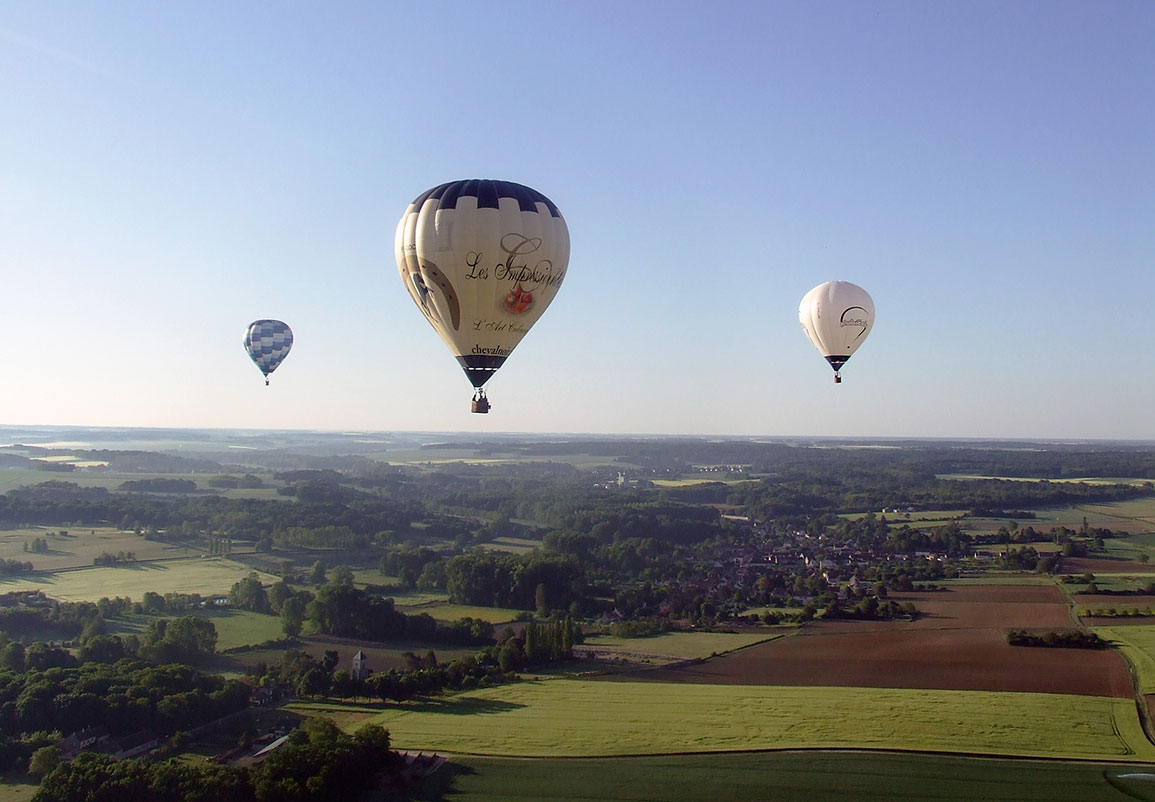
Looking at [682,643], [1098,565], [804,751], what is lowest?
[682,643]

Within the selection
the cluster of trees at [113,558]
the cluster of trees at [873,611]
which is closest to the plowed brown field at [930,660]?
the cluster of trees at [873,611]

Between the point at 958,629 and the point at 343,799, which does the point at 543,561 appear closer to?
the point at 958,629

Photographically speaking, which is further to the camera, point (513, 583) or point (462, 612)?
point (513, 583)

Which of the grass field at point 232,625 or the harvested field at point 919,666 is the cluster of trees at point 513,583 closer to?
Result: the grass field at point 232,625

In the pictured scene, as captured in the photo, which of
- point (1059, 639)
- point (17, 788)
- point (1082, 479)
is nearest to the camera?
point (17, 788)

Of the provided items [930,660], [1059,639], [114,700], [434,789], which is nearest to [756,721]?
[434,789]

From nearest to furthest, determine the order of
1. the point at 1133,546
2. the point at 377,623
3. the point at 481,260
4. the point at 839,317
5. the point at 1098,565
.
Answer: the point at 481,260
the point at 839,317
the point at 377,623
the point at 1098,565
the point at 1133,546

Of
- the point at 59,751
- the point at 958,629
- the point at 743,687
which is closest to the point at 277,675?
the point at 59,751

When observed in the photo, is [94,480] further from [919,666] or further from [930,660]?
[919,666]
